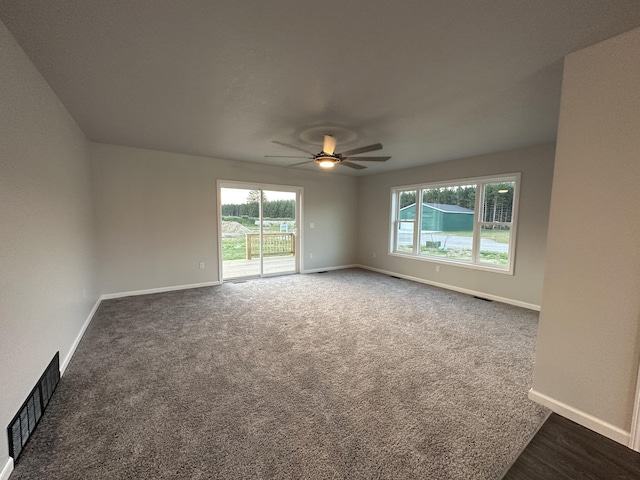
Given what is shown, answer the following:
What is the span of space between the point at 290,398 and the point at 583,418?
1993 millimetres

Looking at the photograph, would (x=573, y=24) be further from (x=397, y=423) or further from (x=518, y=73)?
(x=397, y=423)

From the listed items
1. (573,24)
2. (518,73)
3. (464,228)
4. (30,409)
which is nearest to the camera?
(573,24)

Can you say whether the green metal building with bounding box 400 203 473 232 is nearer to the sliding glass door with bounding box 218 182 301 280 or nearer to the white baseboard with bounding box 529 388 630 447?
the sliding glass door with bounding box 218 182 301 280

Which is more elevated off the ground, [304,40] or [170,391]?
[304,40]

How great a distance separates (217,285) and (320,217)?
9.27ft

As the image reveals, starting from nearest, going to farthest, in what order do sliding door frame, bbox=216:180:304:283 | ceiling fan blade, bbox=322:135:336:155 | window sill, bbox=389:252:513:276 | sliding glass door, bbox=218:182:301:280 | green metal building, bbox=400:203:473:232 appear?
ceiling fan blade, bbox=322:135:336:155, window sill, bbox=389:252:513:276, green metal building, bbox=400:203:473:232, sliding door frame, bbox=216:180:304:283, sliding glass door, bbox=218:182:301:280

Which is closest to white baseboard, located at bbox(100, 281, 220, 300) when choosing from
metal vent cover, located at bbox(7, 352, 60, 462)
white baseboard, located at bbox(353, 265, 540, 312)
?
metal vent cover, located at bbox(7, 352, 60, 462)

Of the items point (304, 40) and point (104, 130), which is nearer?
point (304, 40)

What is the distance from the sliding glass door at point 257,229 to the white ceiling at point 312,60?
2197mm

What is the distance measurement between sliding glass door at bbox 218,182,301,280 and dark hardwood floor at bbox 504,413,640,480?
498cm

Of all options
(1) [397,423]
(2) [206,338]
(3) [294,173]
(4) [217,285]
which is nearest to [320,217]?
(3) [294,173]

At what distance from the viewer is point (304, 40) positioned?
1.70 m

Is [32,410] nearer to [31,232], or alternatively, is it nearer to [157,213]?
[31,232]

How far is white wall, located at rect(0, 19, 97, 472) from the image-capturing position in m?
1.50
